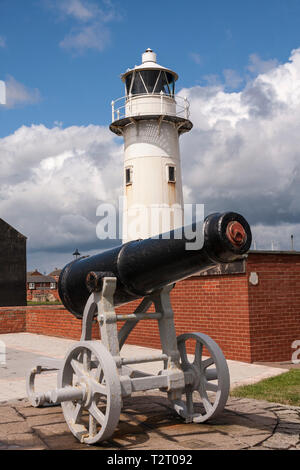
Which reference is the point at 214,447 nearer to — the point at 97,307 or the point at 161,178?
the point at 97,307

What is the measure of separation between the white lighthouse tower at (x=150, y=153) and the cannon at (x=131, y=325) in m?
13.9

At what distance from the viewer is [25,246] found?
27.2 meters

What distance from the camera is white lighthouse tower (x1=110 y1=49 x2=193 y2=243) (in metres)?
19.6

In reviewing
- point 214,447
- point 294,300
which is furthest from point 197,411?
point 294,300

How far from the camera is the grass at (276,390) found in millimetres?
6320

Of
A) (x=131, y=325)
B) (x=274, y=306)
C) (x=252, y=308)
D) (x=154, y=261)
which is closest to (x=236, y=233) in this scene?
(x=154, y=261)

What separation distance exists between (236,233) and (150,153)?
16.3 m

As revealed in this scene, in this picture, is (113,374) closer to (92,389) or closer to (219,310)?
(92,389)

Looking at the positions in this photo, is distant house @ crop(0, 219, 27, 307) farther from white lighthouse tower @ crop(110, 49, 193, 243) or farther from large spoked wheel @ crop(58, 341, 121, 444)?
large spoked wheel @ crop(58, 341, 121, 444)

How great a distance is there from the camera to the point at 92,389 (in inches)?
187

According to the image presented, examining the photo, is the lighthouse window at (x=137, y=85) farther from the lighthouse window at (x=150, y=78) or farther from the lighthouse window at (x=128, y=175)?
the lighthouse window at (x=128, y=175)

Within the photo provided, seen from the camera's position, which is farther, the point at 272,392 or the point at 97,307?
the point at 272,392

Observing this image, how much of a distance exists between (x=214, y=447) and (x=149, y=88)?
1696cm

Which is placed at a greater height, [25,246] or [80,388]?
[25,246]
